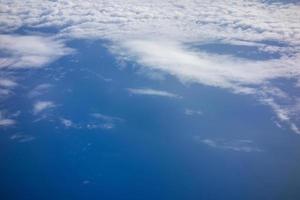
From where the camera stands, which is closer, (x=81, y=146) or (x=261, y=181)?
(x=261, y=181)

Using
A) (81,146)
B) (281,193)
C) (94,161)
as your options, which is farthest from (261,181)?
(81,146)

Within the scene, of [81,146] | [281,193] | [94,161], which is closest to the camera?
[281,193]

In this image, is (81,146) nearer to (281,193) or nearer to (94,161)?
(94,161)

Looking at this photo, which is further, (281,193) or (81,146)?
(81,146)

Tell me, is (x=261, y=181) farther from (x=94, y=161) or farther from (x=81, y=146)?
(x=81, y=146)

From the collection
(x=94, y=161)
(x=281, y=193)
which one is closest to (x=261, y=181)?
(x=281, y=193)

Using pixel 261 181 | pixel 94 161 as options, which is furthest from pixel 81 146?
pixel 261 181

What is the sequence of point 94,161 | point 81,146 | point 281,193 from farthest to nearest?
point 81,146
point 94,161
point 281,193
